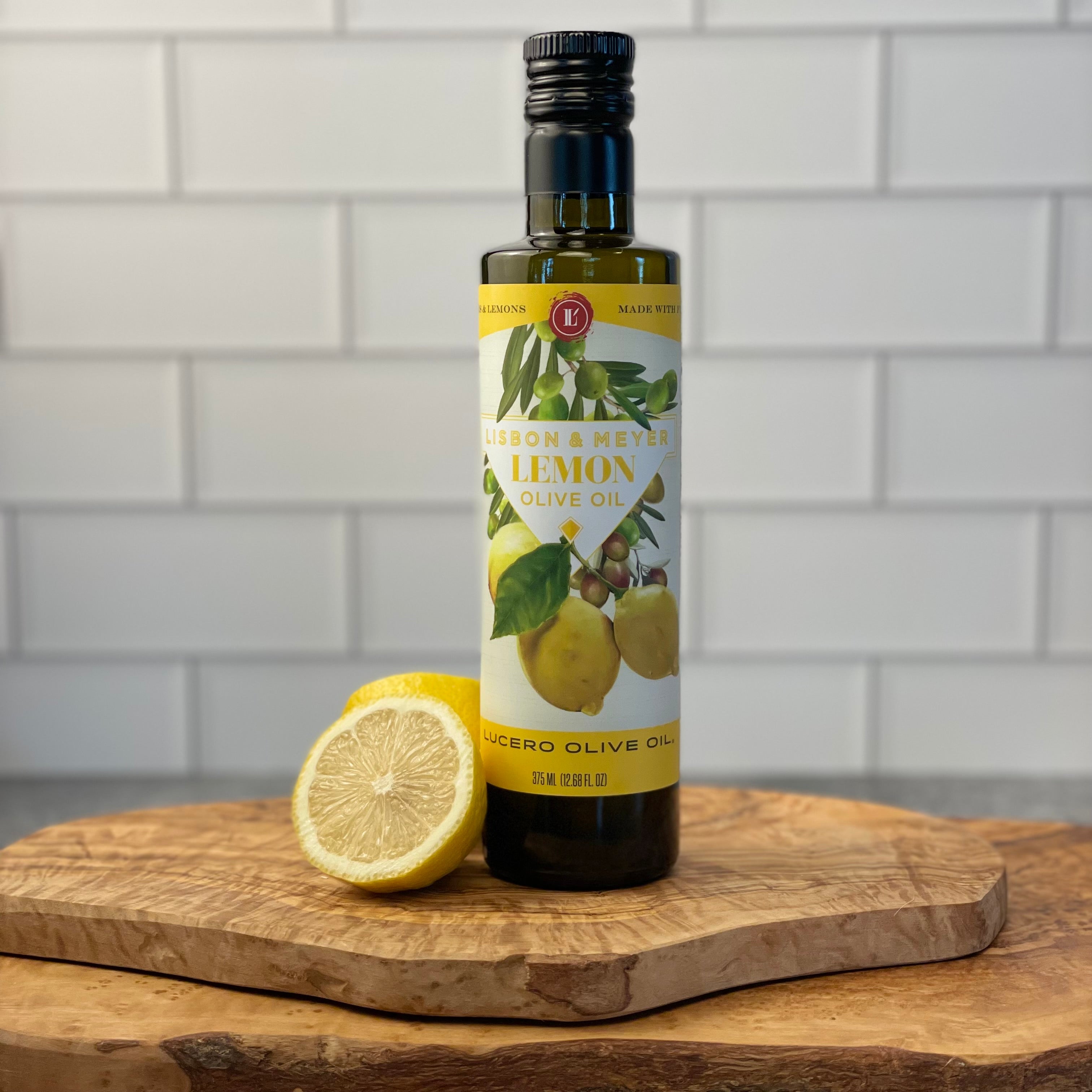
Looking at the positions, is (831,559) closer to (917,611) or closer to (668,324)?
(917,611)

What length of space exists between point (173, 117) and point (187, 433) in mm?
275

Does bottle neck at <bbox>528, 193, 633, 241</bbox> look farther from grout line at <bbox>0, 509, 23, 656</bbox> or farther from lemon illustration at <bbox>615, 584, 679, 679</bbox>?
grout line at <bbox>0, 509, 23, 656</bbox>

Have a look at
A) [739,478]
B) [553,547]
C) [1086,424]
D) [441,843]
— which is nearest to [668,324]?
[553,547]

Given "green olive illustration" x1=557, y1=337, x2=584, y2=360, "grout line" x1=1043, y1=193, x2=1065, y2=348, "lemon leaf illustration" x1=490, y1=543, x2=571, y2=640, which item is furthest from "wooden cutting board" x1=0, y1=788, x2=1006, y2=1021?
"grout line" x1=1043, y1=193, x2=1065, y2=348

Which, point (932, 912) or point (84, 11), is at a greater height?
point (84, 11)

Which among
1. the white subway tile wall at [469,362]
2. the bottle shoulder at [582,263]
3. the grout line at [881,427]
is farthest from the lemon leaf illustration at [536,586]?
the grout line at [881,427]

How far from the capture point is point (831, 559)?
115cm

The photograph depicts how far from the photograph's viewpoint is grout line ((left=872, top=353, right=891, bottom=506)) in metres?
1.13

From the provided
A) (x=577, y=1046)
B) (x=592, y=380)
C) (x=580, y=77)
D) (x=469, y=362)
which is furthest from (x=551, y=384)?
(x=469, y=362)

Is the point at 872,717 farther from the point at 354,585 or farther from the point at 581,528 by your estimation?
the point at 581,528

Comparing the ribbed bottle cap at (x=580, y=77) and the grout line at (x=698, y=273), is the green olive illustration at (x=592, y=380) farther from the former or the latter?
the grout line at (x=698, y=273)

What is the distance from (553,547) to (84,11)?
85 cm

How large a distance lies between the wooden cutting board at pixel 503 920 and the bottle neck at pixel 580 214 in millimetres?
275

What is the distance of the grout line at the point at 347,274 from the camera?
1.12 m
